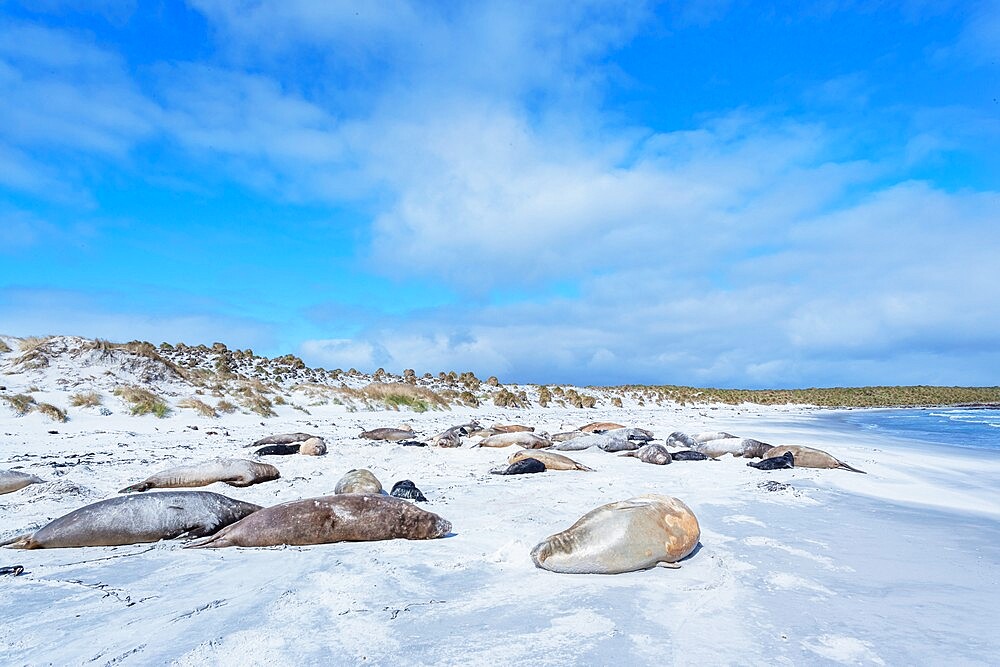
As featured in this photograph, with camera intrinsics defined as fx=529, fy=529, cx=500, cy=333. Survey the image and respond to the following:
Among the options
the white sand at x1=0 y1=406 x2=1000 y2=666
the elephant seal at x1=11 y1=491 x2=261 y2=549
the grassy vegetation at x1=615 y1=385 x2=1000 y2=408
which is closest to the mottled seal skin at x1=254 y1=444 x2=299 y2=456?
the white sand at x1=0 y1=406 x2=1000 y2=666

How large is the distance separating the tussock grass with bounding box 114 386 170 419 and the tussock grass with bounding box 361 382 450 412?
24.2 ft

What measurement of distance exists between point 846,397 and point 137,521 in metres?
69.3

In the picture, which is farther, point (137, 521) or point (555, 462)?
point (555, 462)

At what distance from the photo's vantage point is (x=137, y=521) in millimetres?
4047

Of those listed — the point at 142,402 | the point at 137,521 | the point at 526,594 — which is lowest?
the point at 526,594

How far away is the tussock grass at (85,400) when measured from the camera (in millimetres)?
12477

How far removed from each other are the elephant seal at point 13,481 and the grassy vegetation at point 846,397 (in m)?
39.4

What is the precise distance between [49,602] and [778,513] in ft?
17.9

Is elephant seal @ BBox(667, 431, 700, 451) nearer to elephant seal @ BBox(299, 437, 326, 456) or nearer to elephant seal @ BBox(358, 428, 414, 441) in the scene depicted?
elephant seal @ BBox(358, 428, 414, 441)

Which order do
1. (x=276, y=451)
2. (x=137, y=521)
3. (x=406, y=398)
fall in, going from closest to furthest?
(x=137, y=521)
(x=276, y=451)
(x=406, y=398)

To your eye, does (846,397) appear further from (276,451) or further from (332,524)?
(332,524)

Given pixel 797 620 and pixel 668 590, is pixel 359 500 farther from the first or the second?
pixel 797 620

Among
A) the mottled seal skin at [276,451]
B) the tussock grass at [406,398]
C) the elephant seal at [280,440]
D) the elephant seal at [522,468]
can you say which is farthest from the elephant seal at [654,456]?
the tussock grass at [406,398]

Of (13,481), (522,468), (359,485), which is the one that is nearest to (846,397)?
(522,468)
